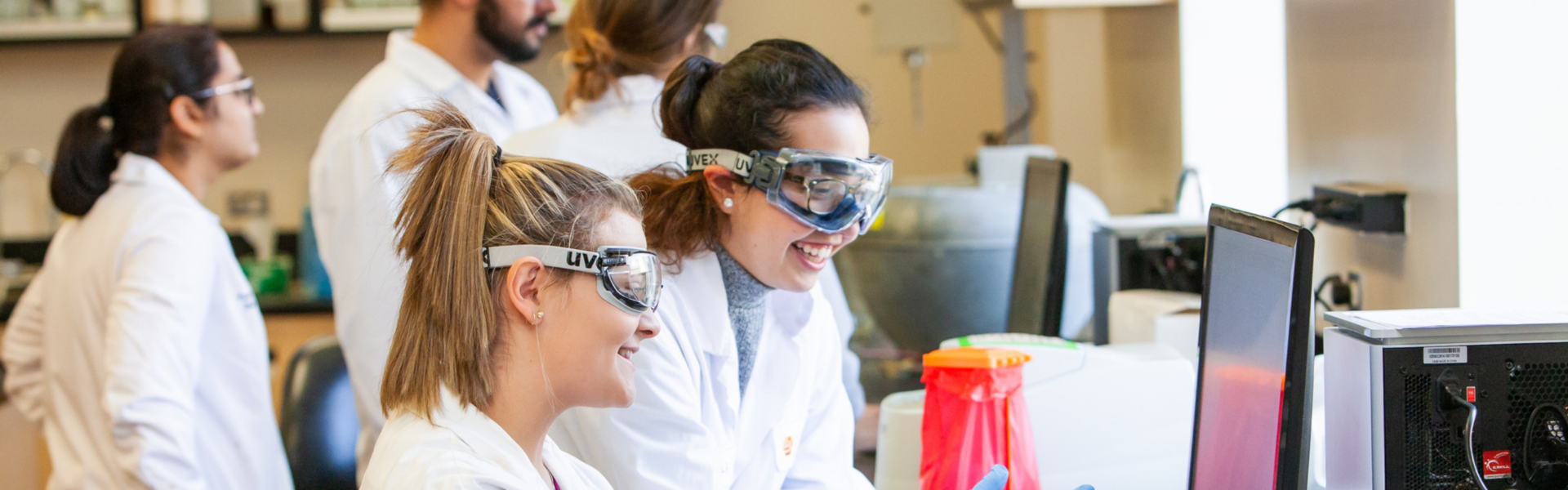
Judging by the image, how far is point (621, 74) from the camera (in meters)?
1.82

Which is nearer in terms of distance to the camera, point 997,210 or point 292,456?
point 292,456

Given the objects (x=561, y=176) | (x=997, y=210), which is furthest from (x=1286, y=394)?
(x=997, y=210)

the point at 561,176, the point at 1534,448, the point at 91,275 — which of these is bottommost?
the point at 1534,448

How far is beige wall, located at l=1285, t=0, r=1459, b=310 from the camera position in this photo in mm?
1440

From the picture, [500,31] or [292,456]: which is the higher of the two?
[500,31]

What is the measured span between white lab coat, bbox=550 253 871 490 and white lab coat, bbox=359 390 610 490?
19 centimetres

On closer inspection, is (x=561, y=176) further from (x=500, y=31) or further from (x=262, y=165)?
(x=262, y=165)

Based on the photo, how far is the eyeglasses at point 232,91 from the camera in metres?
2.00

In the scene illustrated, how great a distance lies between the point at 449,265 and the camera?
0.91 meters

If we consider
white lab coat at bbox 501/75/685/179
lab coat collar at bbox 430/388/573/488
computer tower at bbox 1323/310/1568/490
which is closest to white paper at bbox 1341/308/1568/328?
computer tower at bbox 1323/310/1568/490

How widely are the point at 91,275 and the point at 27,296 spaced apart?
0.40 meters

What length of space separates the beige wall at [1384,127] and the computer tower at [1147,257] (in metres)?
0.20

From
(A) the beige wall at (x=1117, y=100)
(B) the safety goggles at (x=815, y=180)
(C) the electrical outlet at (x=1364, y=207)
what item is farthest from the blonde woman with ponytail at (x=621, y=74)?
(A) the beige wall at (x=1117, y=100)

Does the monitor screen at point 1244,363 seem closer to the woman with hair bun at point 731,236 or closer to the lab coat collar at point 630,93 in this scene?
the woman with hair bun at point 731,236
